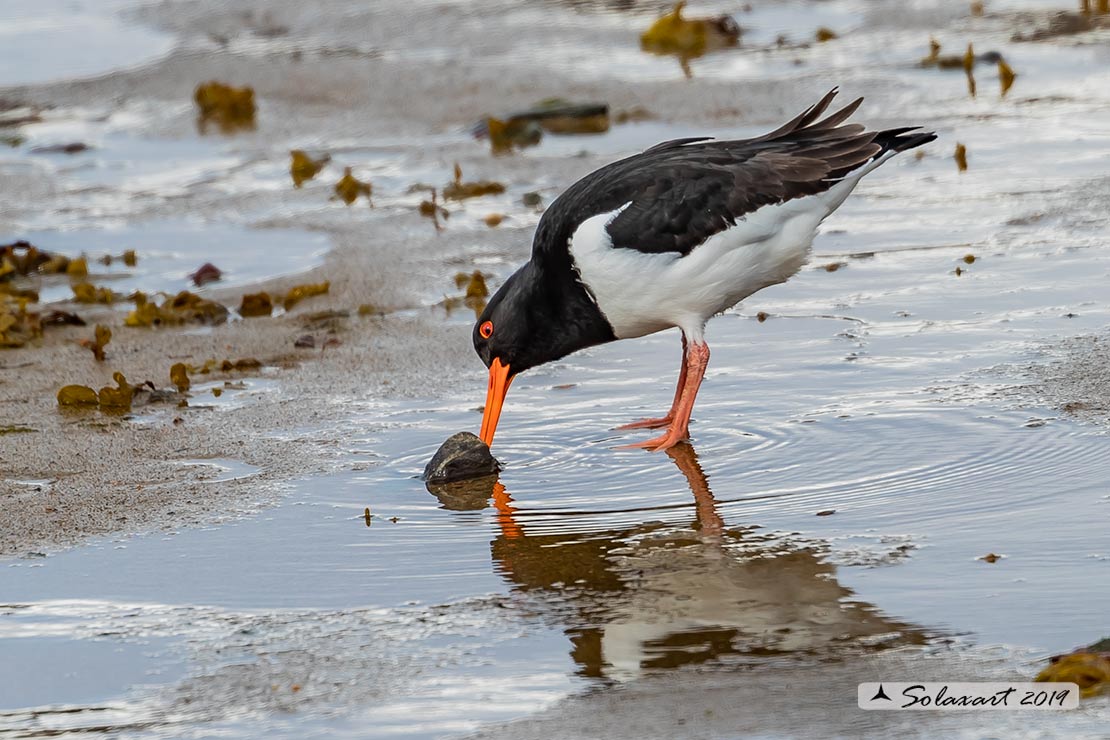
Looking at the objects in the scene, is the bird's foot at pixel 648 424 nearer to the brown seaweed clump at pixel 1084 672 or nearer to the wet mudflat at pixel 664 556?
the wet mudflat at pixel 664 556

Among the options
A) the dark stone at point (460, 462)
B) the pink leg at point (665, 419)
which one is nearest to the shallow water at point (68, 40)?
the pink leg at point (665, 419)

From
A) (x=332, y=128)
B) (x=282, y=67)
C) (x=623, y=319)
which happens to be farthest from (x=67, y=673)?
(x=282, y=67)

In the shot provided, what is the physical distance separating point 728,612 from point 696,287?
1.99 metres

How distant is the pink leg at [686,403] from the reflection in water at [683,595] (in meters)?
0.57

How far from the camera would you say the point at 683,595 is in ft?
13.0

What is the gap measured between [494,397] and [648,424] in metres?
0.57

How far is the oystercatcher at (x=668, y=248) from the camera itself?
5.52 meters

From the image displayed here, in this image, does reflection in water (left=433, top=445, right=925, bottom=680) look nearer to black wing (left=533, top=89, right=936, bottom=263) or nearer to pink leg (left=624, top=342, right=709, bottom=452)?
pink leg (left=624, top=342, right=709, bottom=452)

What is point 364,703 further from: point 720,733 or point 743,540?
point 743,540

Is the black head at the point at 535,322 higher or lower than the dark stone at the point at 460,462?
higher

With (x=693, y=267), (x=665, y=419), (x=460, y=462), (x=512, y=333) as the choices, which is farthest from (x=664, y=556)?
(x=512, y=333)

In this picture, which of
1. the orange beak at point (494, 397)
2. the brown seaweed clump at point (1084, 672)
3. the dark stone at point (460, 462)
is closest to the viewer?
the brown seaweed clump at point (1084, 672)

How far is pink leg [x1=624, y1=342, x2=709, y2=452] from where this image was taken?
527cm

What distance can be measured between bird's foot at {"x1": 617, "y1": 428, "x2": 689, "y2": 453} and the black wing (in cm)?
67
